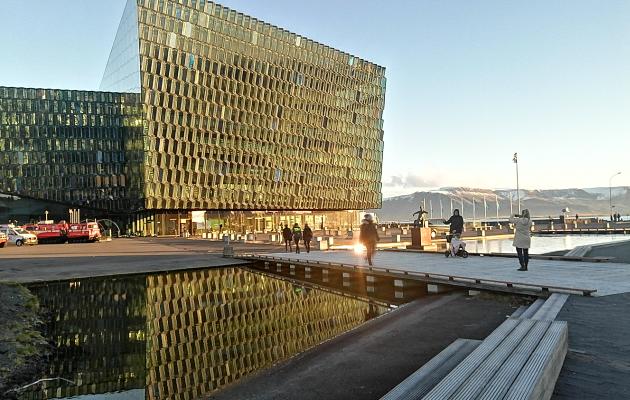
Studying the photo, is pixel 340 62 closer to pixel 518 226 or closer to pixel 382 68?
pixel 382 68

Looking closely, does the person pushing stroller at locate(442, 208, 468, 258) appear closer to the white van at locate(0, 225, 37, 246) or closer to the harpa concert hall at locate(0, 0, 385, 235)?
the white van at locate(0, 225, 37, 246)

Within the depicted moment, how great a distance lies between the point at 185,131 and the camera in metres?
69.2

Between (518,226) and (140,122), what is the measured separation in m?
63.4

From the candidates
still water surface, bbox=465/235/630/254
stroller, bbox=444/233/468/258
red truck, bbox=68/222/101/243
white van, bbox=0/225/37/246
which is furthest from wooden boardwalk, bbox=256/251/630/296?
white van, bbox=0/225/37/246

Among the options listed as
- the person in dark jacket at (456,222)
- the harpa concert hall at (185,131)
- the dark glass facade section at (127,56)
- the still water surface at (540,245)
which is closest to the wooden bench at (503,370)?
the person in dark jacket at (456,222)

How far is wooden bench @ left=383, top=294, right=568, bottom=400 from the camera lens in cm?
403

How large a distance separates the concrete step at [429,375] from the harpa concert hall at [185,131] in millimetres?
65222

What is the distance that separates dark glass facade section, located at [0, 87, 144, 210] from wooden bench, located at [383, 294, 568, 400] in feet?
236

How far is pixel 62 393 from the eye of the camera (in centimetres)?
686

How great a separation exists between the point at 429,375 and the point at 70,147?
85334 millimetres

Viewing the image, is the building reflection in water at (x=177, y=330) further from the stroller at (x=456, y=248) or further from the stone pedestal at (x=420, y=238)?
the stone pedestal at (x=420, y=238)

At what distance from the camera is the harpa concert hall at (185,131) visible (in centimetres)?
6706

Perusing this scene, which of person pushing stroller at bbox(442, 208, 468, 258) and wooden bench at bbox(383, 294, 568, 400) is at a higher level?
person pushing stroller at bbox(442, 208, 468, 258)

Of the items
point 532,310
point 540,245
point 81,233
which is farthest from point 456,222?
point 81,233
